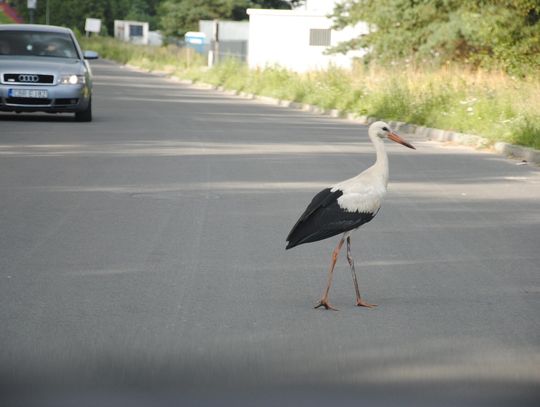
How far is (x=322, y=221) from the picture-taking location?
7512mm

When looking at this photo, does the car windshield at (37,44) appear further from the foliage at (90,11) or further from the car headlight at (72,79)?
the foliage at (90,11)

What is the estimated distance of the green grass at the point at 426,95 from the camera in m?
23.1

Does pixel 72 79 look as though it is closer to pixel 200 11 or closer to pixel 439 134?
pixel 439 134

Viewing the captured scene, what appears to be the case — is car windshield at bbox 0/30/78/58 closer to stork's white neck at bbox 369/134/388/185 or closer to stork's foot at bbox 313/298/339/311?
stork's white neck at bbox 369/134/388/185

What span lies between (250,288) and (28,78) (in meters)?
16.3

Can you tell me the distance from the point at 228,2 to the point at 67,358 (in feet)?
299

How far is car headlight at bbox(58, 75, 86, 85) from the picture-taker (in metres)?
23.6

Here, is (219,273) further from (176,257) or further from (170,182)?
(170,182)

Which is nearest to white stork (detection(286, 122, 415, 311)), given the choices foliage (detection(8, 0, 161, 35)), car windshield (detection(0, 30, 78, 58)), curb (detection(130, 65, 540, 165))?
curb (detection(130, 65, 540, 165))

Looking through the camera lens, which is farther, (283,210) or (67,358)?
(283,210)

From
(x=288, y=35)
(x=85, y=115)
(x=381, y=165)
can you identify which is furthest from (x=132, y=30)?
(x=381, y=165)

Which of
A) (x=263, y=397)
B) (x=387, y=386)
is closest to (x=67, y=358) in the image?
(x=263, y=397)

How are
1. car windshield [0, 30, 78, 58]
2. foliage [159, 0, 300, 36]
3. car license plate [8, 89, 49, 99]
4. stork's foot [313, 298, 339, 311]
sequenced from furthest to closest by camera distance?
foliage [159, 0, 300, 36] < car windshield [0, 30, 78, 58] < car license plate [8, 89, 49, 99] < stork's foot [313, 298, 339, 311]

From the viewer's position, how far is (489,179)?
53.0 ft
